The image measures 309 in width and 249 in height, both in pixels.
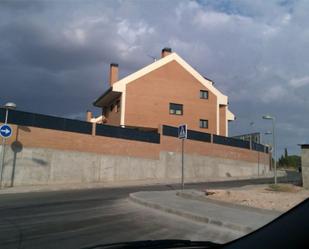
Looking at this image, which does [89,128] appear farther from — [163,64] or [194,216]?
[194,216]

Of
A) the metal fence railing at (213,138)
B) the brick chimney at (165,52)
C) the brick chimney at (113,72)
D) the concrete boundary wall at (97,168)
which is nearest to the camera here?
the concrete boundary wall at (97,168)

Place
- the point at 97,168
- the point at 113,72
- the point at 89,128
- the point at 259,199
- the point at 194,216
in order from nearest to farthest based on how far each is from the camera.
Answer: the point at 194,216 < the point at 259,199 < the point at 97,168 < the point at 89,128 < the point at 113,72

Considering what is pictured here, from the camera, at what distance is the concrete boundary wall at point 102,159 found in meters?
26.6

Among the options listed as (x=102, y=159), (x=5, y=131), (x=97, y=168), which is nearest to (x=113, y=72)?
(x=102, y=159)

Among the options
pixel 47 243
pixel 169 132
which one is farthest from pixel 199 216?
pixel 169 132

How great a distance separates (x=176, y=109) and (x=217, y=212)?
33351 mm

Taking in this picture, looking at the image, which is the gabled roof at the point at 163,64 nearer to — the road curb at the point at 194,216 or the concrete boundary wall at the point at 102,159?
the concrete boundary wall at the point at 102,159

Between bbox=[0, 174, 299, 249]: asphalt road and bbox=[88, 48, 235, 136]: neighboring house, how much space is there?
1120 inches

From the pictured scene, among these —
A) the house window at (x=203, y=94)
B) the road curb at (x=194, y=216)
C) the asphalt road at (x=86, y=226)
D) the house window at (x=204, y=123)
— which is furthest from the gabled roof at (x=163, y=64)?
the asphalt road at (x=86, y=226)

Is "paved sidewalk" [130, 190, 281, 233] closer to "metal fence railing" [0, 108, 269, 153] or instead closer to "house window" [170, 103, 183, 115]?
"metal fence railing" [0, 108, 269, 153]

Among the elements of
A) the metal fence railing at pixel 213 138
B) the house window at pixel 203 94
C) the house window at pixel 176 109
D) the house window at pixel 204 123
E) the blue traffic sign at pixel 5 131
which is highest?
the house window at pixel 203 94

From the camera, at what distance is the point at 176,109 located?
152 feet

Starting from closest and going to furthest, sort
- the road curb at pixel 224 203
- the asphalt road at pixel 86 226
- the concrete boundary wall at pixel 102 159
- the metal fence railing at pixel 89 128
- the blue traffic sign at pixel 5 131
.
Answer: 1. the asphalt road at pixel 86 226
2. the road curb at pixel 224 203
3. the blue traffic sign at pixel 5 131
4. the concrete boundary wall at pixel 102 159
5. the metal fence railing at pixel 89 128

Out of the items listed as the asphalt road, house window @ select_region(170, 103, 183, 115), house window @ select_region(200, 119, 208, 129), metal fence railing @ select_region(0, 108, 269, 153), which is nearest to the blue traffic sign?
metal fence railing @ select_region(0, 108, 269, 153)
